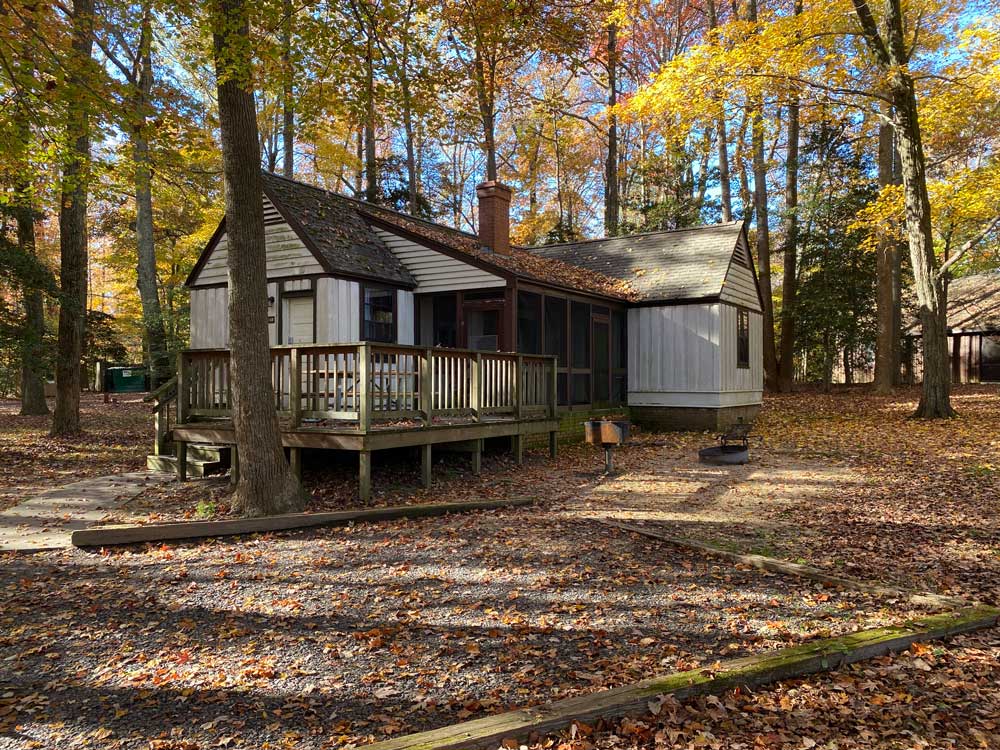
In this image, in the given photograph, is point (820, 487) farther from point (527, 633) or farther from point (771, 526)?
point (527, 633)

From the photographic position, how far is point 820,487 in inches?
336

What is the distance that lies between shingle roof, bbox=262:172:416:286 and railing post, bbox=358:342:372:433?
4.37m

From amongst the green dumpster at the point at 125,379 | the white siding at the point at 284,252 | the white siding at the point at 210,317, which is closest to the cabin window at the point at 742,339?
the white siding at the point at 284,252

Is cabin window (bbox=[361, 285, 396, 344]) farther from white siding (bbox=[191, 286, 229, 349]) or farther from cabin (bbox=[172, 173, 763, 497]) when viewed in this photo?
white siding (bbox=[191, 286, 229, 349])

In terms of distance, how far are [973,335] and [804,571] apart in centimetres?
3199

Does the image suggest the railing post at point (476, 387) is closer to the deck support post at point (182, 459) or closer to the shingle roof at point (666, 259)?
the deck support post at point (182, 459)

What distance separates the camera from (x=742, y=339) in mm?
16828

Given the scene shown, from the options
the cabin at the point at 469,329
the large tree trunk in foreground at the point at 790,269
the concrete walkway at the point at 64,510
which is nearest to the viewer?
the concrete walkway at the point at 64,510

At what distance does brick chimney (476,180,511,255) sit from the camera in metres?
15.1

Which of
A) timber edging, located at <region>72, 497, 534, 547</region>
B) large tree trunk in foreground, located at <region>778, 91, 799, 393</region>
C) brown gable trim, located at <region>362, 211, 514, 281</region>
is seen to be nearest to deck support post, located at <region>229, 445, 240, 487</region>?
timber edging, located at <region>72, 497, 534, 547</region>

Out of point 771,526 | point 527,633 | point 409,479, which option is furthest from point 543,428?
point 527,633

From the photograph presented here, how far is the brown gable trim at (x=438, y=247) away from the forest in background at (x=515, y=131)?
1.94 m

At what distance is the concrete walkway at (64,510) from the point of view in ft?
21.0

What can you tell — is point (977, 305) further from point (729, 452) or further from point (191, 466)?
point (191, 466)
